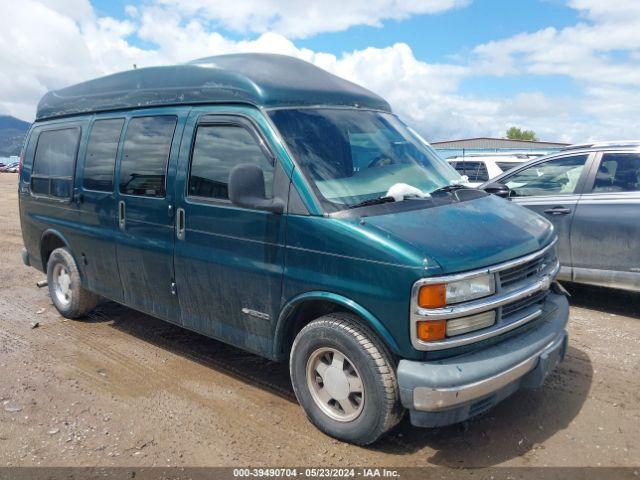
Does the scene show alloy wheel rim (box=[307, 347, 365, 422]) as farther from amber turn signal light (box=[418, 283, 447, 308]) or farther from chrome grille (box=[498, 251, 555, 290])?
chrome grille (box=[498, 251, 555, 290])

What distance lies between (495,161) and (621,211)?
6.11 meters

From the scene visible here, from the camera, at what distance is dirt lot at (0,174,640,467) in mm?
3434

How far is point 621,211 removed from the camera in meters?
5.64

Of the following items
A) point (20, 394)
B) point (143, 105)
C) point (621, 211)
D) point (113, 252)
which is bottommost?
point (20, 394)

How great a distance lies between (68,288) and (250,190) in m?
3.58

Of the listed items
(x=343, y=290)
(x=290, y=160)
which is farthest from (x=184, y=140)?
(x=343, y=290)

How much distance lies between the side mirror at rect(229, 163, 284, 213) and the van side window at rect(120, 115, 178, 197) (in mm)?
1149

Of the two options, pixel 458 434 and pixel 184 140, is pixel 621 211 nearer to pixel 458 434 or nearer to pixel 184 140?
pixel 458 434

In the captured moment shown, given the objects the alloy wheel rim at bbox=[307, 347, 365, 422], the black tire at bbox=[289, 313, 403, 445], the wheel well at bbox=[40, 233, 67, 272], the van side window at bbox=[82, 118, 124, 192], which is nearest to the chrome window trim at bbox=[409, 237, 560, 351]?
the black tire at bbox=[289, 313, 403, 445]

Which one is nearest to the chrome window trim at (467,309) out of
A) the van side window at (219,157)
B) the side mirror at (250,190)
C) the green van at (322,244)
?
the green van at (322,244)

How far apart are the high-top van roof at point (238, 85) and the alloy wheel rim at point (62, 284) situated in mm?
2018

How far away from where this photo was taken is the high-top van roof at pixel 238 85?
12.8 ft

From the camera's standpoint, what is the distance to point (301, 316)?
3.72 m

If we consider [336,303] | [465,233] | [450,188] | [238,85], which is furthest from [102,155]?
[465,233]
